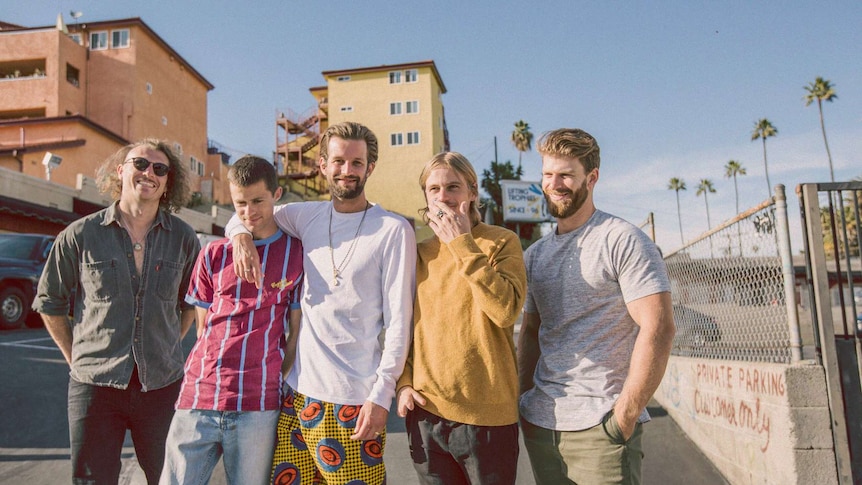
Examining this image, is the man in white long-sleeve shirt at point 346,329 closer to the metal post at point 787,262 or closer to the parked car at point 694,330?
the metal post at point 787,262

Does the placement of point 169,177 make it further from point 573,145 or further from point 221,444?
point 573,145

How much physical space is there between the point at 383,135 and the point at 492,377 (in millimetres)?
42569

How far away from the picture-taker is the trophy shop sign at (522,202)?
3862 centimetres

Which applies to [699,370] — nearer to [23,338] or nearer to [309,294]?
[309,294]

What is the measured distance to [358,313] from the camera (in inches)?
95.5

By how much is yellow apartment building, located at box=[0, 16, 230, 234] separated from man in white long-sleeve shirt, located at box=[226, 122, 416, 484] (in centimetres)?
2765

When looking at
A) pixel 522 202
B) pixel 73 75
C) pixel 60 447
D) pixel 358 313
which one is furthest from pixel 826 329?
pixel 73 75

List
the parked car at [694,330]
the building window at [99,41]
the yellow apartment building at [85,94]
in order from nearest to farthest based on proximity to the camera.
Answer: the parked car at [694,330]
the yellow apartment building at [85,94]
the building window at [99,41]

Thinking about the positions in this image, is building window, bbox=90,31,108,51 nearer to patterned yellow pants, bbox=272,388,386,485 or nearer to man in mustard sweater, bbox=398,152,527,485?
patterned yellow pants, bbox=272,388,386,485

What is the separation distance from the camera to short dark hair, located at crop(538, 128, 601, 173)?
2.44 metres

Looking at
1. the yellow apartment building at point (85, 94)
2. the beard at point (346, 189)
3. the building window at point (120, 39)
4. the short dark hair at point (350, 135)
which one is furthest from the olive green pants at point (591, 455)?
the building window at point (120, 39)

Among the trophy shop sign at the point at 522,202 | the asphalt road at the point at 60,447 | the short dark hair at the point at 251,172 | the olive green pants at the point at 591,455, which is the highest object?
the trophy shop sign at the point at 522,202

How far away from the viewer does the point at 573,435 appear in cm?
227

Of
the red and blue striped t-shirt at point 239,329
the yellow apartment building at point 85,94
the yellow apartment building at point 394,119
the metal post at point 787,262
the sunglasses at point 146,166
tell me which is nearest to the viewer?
the red and blue striped t-shirt at point 239,329
